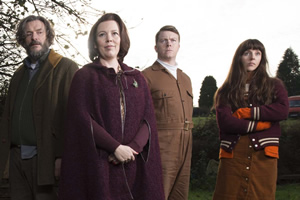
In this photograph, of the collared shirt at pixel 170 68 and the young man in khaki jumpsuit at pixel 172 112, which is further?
the collared shirt at pixel 170 68

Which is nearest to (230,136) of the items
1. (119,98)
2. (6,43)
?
(119,98)

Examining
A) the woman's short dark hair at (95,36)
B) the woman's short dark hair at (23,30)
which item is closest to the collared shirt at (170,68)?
the woman's short dark hair at (95,36)

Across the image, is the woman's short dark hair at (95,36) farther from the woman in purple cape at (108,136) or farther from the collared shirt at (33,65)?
the collared shirt at (33,65)

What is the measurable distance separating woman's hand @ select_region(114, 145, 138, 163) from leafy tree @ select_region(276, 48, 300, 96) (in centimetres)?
4455

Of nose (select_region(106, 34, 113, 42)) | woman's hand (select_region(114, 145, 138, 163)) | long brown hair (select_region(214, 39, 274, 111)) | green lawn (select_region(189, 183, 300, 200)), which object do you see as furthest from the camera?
green lawn (select_region(189, 183, 300, 200))

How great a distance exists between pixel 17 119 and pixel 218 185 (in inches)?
79.2

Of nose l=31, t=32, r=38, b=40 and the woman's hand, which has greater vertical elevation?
nose l=31, t=32, r=38, b=40

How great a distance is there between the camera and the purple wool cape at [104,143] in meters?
2.73

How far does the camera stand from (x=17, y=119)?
3.30m

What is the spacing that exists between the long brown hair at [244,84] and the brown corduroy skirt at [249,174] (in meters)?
0.38

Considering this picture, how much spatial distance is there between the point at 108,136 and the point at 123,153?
16 centimetres

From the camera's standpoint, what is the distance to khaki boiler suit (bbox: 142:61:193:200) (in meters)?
3.75

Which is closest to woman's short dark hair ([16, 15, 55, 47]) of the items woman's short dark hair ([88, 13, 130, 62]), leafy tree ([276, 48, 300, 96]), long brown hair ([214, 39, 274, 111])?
woman's short dark hair ([88, 13, 130, 62])

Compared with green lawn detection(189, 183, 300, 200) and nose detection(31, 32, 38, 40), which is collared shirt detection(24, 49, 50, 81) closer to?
nose detection(31, 32, 38, 40)
